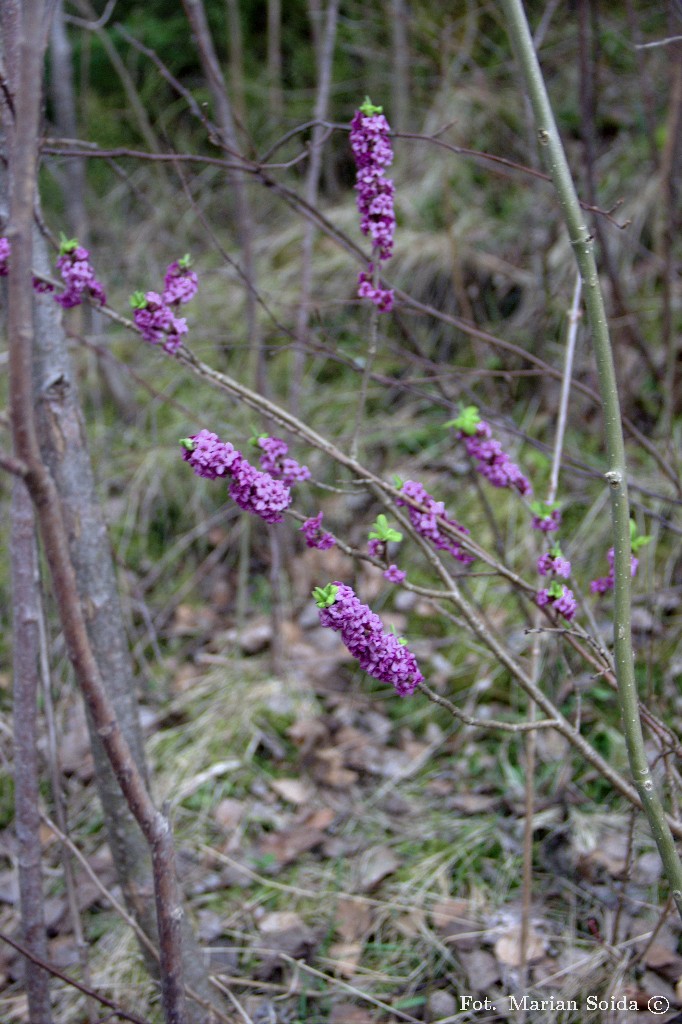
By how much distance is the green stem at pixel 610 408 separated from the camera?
1.03 meters

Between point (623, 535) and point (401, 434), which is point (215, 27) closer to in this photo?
point (401, 434)

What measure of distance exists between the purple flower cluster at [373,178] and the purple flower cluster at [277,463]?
0.97 ft

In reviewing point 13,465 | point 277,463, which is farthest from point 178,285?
point 13,465

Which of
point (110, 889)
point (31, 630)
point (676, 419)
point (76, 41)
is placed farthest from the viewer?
point (76, 41)

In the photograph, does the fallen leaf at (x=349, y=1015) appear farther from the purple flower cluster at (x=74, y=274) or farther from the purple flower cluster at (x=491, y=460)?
the purple flower cluster at (x=74, y=274)

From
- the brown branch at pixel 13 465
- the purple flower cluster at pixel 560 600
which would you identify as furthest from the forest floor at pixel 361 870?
the brown branch at pixel 13 465

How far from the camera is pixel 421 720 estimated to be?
2.47m

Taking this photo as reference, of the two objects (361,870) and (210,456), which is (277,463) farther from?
(361,870)

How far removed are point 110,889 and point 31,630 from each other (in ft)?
3.37

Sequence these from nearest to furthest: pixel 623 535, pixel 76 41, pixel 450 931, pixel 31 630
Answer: pixel 623 535 < pixel 31 630 < pixel 450 931 < pixel 76 41

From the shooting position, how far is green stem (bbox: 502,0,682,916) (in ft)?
3.36

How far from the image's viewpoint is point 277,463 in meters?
1.37

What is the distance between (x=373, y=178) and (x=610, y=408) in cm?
52

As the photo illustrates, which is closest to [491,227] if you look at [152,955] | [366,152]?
[366,152]
